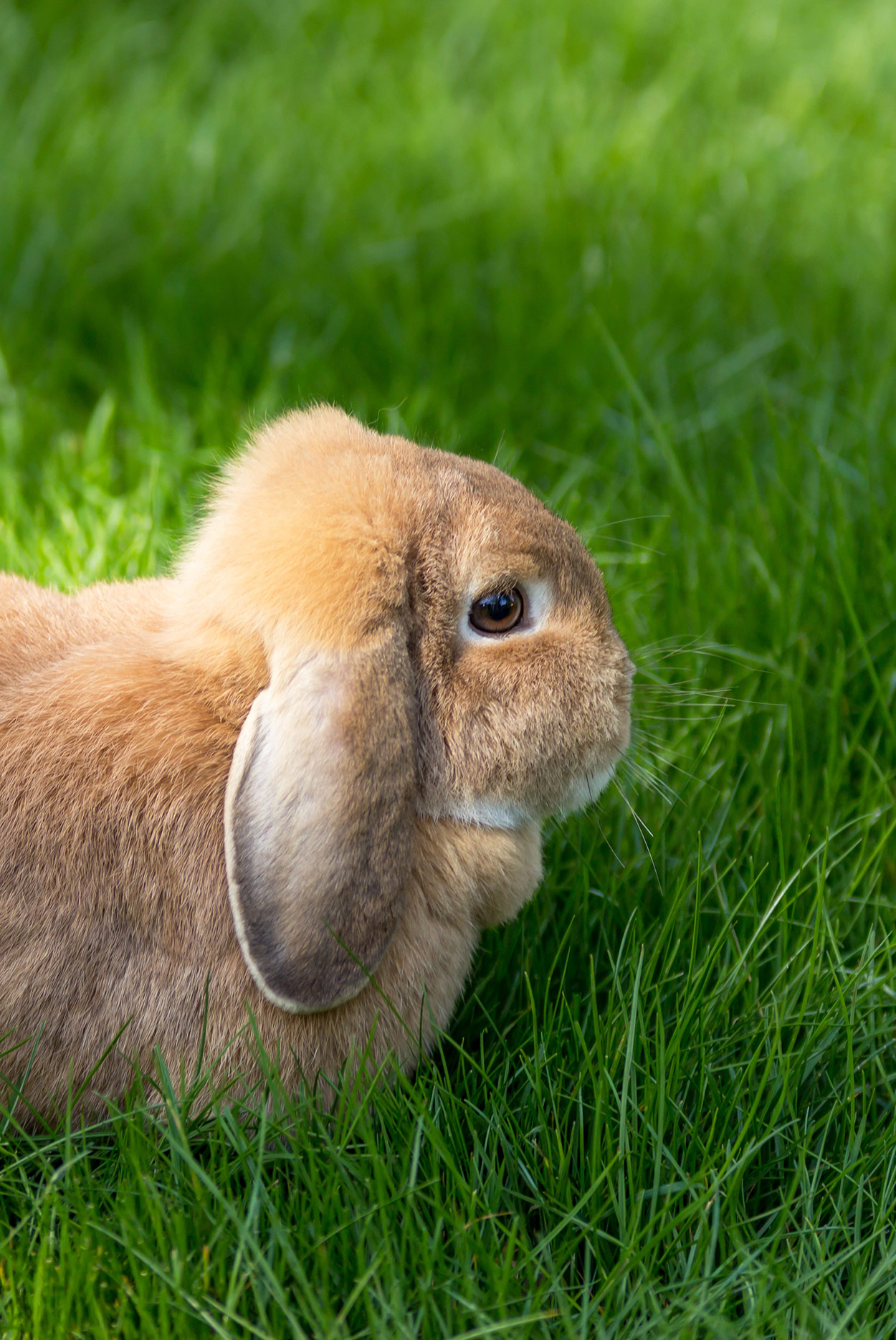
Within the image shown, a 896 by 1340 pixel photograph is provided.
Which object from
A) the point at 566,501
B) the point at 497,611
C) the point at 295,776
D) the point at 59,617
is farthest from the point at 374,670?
the point at 566,501

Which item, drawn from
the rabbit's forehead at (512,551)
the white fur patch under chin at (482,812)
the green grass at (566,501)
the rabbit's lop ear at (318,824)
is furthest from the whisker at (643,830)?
the rabbit's lop ear at (318,824)

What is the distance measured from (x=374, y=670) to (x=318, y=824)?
27cm

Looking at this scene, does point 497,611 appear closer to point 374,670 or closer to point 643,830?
point 374,670

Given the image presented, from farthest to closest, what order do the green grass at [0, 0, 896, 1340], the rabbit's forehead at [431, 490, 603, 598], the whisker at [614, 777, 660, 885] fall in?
the whisker at [614, 777, 660, 885] → the rabbit's forehead at [431, 490, 603, 598] → the green grass at [0, 0, 896, 1340]

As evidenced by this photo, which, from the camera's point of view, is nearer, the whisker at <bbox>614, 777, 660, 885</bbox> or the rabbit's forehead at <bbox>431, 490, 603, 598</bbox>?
the rabbit's forehead at <bbox>431, 490, 603, 598</bbox>

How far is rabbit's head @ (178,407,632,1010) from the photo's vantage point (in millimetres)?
2197

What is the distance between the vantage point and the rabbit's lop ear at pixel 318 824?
2.18 meters

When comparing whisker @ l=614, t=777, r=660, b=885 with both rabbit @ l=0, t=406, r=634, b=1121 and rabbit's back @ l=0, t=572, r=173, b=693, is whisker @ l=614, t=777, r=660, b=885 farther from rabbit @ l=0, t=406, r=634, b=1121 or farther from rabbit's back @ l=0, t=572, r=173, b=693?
rabbit's back @ l=0, t=572, r=173, b=693

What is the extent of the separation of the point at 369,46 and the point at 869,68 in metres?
2.38

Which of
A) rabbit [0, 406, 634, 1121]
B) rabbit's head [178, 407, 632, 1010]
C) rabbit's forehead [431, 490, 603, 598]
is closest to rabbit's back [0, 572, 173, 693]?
rabbit [0, 406, 634, 1121]

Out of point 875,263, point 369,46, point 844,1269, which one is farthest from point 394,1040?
point 369,46

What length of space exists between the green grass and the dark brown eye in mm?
524

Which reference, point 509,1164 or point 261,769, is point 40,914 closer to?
point 261,769

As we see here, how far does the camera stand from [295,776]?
2.18 m
